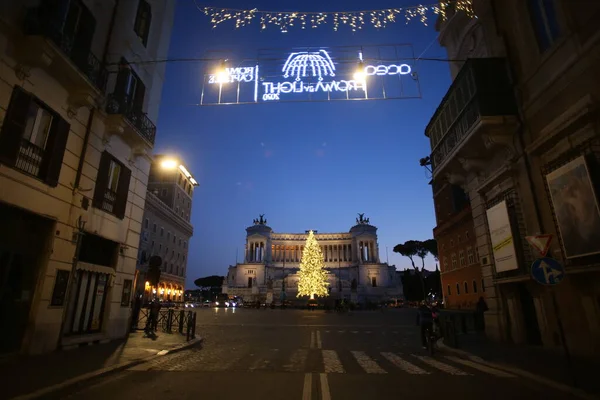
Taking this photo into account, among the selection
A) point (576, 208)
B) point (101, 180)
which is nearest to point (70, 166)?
point (101, 180)

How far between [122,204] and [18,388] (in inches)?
355

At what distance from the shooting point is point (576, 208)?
964cm

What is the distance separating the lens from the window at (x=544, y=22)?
11031 millimetres

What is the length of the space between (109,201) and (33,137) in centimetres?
405

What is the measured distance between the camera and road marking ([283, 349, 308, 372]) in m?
8.68

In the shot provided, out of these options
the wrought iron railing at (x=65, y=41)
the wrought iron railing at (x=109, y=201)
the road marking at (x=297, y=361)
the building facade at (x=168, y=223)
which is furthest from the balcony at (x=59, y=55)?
the building facade at (x=168, y=223)

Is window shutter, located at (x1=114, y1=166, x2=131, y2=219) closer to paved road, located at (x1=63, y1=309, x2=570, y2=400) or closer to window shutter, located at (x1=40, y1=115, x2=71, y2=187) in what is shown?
window shutter, located at (x1=40, y1=115, x2=71, y2=187)

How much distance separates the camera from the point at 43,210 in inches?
395

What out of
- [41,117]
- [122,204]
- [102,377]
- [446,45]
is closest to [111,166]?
[122,204]

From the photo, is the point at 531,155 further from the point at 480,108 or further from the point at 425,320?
the point at 425,320

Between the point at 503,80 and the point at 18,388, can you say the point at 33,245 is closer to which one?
the point at 18,388

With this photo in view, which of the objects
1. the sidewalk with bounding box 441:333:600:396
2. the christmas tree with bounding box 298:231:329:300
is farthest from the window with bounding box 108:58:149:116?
the christmas tree with bounding box 298:231:329:300

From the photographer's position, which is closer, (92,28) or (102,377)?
(102,377)

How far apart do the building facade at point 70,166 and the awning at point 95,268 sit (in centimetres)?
5
